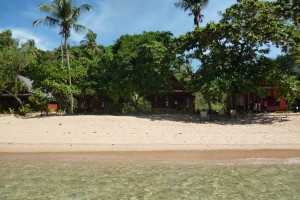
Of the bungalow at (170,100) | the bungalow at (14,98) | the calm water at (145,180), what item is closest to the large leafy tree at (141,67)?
the bungalow at (170,100)

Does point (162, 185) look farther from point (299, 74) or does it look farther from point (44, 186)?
point (299, 74)

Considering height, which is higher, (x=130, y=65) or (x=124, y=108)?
(x=130, y=65)

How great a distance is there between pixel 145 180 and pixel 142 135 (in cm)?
691

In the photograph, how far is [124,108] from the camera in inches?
1215

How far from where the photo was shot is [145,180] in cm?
880

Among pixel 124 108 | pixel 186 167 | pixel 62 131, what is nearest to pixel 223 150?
pixel 186 167

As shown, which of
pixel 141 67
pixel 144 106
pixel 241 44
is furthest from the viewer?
pixel 144 106

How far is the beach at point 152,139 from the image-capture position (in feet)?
39.7

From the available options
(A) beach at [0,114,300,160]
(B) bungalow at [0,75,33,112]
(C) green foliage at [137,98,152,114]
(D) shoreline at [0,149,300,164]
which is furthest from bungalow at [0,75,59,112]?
(D) shoreline at [0,149,300,164]

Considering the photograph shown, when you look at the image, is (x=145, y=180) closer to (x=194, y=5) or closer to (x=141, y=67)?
(x=141, y=67)

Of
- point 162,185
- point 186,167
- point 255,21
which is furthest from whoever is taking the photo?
point 255,21

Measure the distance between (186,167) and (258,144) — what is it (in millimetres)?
4794

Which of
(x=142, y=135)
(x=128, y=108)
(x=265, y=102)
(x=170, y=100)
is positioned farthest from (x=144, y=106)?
(x=142, y=135)

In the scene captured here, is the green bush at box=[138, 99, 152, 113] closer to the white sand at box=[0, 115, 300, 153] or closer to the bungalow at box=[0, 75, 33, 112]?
the white sand at box=[0, 115, 300, 153]
